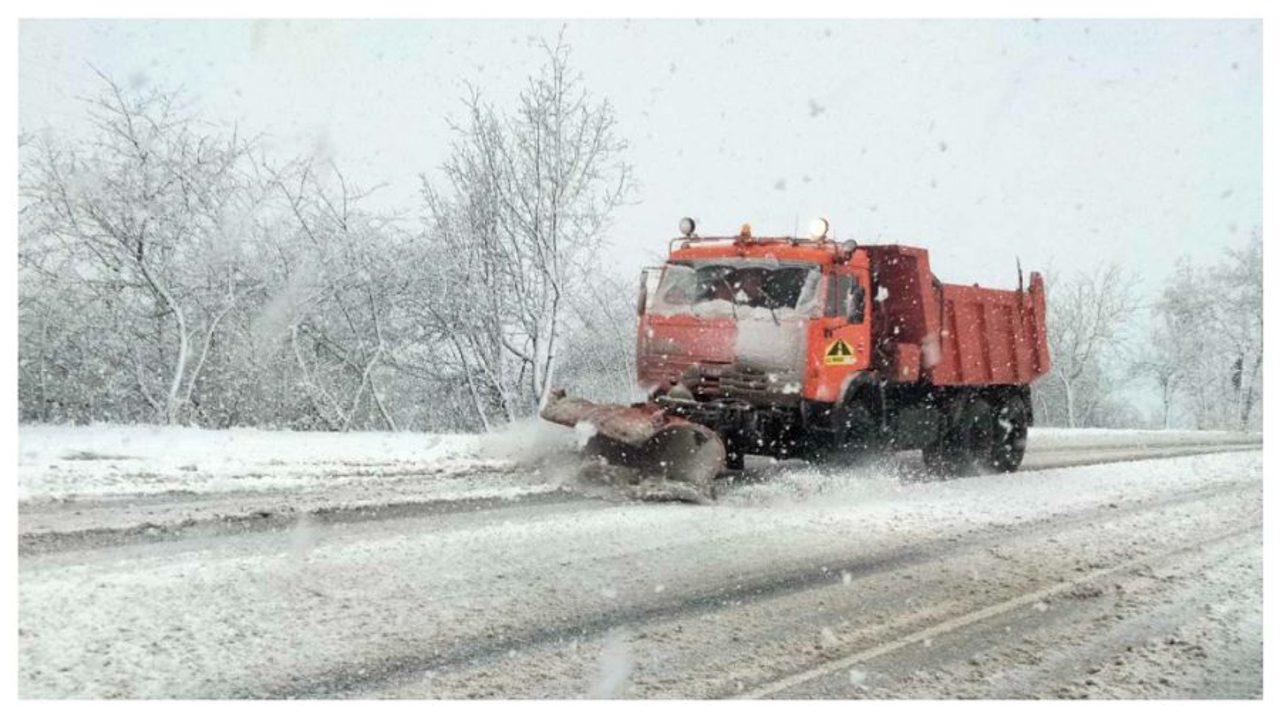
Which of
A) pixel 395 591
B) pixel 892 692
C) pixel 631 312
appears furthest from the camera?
pixel 631 312

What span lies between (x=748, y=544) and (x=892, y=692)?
222 centimetres

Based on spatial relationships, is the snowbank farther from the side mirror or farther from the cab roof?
the cab roof

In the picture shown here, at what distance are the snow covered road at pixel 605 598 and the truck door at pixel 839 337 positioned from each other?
1.41 m

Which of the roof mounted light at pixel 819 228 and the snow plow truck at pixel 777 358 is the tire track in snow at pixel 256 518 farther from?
the roof mounted light at pixel 819 228

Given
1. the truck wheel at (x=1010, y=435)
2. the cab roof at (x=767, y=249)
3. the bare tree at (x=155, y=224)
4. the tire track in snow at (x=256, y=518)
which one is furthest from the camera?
the truck wheel at (x=1010, y=435)

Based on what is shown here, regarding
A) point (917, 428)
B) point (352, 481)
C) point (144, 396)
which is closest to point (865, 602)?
point (352, 481)

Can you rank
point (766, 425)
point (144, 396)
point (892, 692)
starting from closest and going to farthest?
point (892, 692)
point (766, 425)
point (144, 396)

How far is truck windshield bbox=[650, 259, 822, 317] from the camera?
27.4 feet

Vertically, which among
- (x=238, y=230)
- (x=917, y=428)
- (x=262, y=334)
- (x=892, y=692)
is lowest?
(x=892, y=692)

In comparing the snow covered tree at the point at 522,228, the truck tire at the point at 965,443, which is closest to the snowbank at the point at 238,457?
the snow covered tree at the point at 522,228

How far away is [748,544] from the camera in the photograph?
234 inches

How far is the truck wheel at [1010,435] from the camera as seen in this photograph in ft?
36.0

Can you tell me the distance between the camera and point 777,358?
26.8ft
